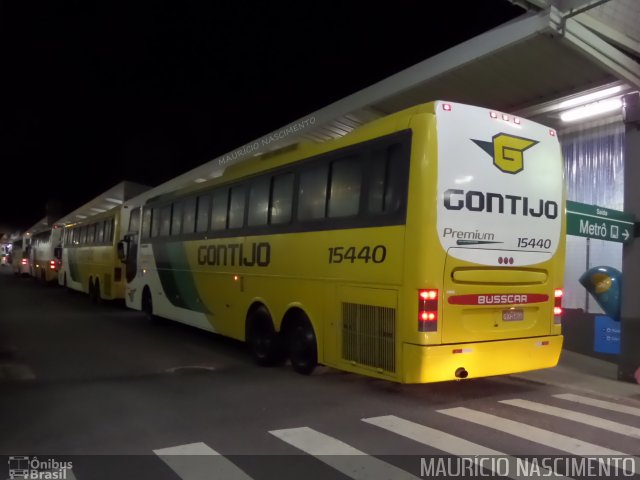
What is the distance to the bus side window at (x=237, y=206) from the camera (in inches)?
397

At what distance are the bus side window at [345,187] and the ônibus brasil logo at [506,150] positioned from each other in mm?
1572

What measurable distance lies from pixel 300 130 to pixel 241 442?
30.4 ft

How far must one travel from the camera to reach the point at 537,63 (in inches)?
364

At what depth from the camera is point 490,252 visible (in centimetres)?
660

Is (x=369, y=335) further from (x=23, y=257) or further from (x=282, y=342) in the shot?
(x=23, y=257)

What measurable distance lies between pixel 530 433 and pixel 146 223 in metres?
11.8

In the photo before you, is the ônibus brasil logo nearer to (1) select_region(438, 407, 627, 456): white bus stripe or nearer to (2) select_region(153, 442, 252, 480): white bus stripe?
(1) select_region(438, 407, 627, 456): white bus stripe

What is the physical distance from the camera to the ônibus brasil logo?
21.9 ft

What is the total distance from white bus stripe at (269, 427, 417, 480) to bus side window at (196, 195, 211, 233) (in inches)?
255

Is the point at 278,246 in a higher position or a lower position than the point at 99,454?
higher

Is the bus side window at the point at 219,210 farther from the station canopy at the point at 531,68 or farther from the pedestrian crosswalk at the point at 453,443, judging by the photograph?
the pedestrian crosswalk at the point at 453,443

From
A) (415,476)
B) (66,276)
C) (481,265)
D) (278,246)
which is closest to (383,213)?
(481,265)

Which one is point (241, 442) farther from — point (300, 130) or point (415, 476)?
point (300, 130)

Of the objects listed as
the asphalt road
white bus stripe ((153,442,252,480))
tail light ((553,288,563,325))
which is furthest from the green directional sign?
white bus stripe ((153,442,252,480))
